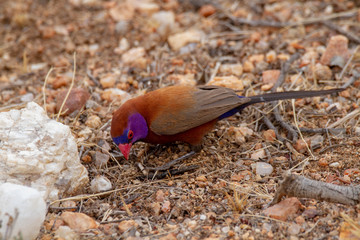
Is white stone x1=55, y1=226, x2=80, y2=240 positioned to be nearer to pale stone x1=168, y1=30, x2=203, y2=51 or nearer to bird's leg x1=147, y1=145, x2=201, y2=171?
bird's leg x1=147, y1=145, x2=201, y2=171

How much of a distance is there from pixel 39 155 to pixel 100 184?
0.67 m

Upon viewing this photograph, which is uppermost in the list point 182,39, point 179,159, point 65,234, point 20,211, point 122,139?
point 182,39

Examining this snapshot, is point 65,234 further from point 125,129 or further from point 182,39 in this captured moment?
point 182,39

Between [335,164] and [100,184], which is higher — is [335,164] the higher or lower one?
the higher one

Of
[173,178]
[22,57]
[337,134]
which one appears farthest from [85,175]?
[22,57]

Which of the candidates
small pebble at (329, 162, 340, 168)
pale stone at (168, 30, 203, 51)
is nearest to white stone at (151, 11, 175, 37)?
pale stone at (168, 30, 203, 51)

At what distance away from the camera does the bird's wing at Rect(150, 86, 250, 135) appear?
14.5 feet

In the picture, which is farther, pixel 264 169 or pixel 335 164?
pixel 264 169

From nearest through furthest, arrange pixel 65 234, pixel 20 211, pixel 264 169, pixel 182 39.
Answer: pixel 20 211, pixel 65 234, pixel 264 169, pixel 182 39

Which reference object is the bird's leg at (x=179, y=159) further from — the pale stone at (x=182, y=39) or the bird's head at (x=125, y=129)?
the pale stone at (x=182, y=39)

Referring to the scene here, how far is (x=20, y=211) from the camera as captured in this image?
2.98m

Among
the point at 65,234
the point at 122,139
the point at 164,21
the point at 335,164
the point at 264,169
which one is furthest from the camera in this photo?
the point at 164,21

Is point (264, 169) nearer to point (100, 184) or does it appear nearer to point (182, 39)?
point (100, 184)

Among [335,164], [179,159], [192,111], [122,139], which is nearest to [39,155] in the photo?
[122,139]
